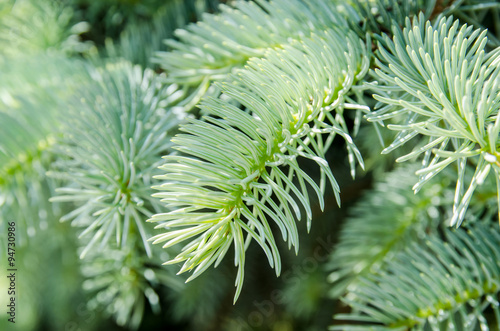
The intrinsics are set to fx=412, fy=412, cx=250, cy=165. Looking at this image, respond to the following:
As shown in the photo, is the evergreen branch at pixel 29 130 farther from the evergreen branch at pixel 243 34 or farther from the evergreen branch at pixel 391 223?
the evergreen branch at pixel 391 223

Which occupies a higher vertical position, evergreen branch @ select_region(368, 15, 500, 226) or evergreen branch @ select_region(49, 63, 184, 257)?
evergreen branch @ select_region(49, 63, 184, 257)

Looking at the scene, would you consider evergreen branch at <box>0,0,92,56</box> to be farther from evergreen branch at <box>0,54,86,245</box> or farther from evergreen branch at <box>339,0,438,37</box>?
evergreen branch at <box>339,0,438,37</box>

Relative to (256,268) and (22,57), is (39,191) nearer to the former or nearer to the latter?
(22,57)

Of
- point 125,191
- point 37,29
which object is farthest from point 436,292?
point 37,29

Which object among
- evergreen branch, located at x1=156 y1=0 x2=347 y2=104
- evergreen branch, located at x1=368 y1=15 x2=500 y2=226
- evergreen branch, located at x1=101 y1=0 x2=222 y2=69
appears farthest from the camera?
evergreen branch, located at x1=101 y1=0 x2=222 y2=69

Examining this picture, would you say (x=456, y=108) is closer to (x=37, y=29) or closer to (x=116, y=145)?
(x=116, y=145)

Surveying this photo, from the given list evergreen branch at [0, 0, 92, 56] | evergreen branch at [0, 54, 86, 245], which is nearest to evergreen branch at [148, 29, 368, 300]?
evergreen branch at [0, 54, 86, 245]

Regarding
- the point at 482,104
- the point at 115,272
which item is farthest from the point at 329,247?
the point at 482,104
